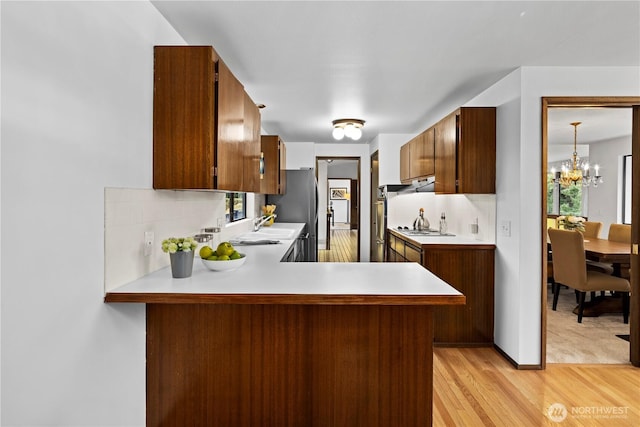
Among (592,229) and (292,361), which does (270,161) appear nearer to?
(292,361)

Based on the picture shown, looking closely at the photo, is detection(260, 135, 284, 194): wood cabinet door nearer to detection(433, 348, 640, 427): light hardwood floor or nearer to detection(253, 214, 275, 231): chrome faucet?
detection(253, 214, 275, 231): chrome faucet

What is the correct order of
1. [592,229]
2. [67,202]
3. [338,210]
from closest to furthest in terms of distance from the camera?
[67,202] < [592,229] < [338,210]

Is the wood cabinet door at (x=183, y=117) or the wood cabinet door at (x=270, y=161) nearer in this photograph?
the wood cabinet door at (x=183, y=117)

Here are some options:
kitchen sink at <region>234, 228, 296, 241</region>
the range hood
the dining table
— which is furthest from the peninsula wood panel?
the dining table

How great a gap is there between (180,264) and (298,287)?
0.62 metres

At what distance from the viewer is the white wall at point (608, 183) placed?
6715 mm

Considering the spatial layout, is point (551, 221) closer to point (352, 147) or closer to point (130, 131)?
point (352, 147)

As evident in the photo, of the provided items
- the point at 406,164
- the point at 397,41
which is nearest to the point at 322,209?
the point at 406,164

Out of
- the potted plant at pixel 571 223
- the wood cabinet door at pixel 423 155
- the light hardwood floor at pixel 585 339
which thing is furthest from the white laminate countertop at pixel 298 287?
the potted plant at pixel 571 223

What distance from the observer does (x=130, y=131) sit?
187cm

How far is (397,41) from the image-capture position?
2568 millimetres

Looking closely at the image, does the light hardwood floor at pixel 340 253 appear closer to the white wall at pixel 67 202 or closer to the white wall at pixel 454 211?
the white wall at pixel 454 211

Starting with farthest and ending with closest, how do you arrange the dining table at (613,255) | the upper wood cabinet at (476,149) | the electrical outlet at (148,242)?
the dining table at (613,255) → the upper wood cabinet at (476,149) → the electrical outlet at (148,242)

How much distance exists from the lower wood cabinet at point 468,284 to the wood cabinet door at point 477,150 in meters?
0.56
